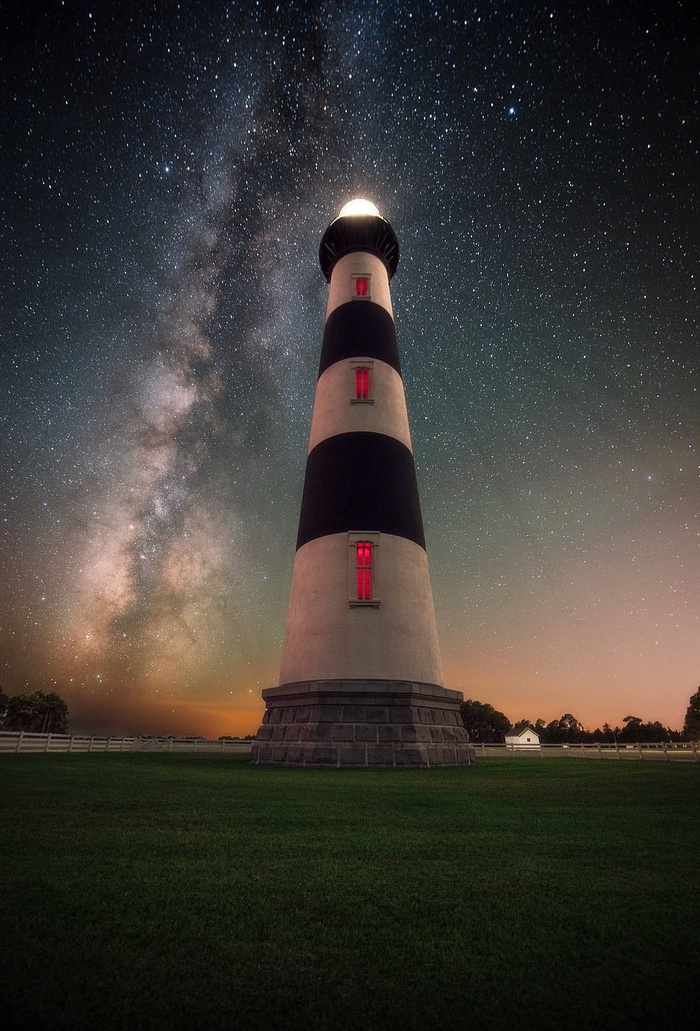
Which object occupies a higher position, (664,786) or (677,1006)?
(677,1006)

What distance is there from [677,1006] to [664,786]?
9.50m

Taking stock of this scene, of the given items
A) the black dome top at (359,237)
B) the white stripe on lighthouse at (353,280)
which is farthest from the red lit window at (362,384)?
the black dome top at (359,237)

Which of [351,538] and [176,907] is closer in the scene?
[176,907]

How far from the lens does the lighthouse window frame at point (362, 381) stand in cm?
1903

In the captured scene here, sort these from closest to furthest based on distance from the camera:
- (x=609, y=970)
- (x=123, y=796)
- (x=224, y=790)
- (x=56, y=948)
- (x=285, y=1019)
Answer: (x=285, y=1019) < (x=609, y=970) < (x=56, y=948) < (x=123, y=796) < (x=224, y=790)

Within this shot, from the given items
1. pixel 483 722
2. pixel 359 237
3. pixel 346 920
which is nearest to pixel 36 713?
pixel 483 722

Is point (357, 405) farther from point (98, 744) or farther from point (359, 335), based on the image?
point (98, 744)

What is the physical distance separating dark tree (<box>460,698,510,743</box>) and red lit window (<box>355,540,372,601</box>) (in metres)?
51.3

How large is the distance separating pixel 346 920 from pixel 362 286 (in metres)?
23.1

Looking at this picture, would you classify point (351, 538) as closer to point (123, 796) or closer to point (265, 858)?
point (123, 796)

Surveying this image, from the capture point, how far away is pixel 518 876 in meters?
3.96

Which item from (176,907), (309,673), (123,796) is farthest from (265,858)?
(309,673)

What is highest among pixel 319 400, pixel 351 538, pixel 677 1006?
pixel 319 400

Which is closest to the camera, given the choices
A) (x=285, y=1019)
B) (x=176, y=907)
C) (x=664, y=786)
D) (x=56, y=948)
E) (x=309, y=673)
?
(x=285, y=1019)
